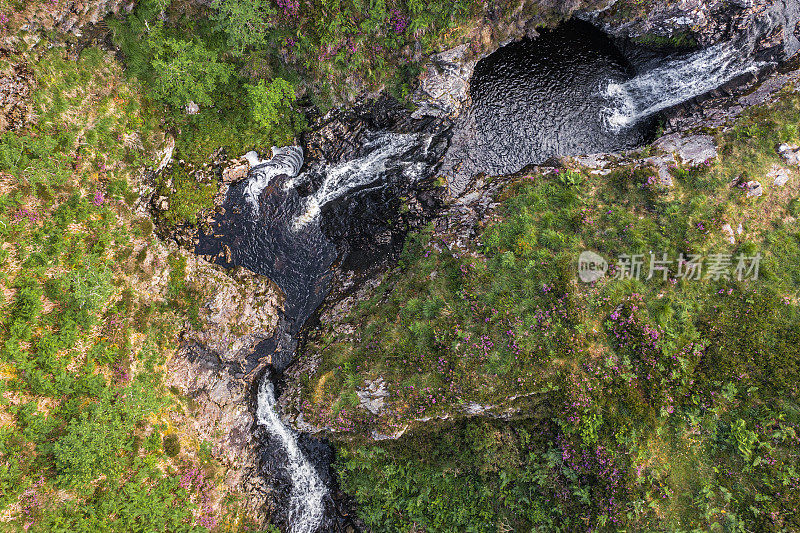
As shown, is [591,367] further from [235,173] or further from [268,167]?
[235,173]

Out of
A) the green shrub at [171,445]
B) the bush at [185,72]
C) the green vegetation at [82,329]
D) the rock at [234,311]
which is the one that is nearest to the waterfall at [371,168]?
the rock at [234,311]

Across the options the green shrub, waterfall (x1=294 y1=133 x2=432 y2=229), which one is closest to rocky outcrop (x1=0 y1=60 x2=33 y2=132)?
waterfall (x1=294 y1=133 x2=432 y2=229)

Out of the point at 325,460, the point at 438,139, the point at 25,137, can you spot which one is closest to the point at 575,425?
the point at 325,460

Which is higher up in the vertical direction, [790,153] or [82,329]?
[82,329]

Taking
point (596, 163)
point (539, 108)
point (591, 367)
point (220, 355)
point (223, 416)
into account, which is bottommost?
point (591, 367)

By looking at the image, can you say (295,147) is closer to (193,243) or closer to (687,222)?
(193,243)

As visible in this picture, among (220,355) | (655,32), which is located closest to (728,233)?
(655,32)

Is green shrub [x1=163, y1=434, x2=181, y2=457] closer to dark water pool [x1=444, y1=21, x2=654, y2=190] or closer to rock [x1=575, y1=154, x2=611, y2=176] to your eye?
dark water pool [x1=444, y1=21, x2=654, y2=190]
